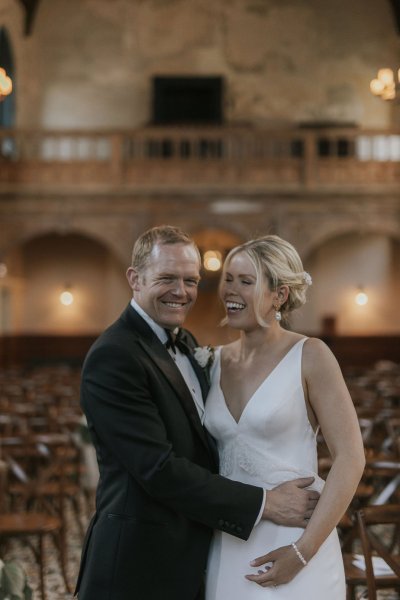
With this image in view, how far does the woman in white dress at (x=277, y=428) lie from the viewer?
2480mm

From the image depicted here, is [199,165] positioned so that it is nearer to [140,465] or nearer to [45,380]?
[45,380]

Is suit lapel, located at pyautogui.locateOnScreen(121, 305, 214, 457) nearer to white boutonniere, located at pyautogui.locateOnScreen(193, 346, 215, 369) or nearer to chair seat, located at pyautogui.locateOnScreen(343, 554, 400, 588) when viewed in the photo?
white boutonniere, located at pyautogui.locateOnScreen(193, 346, 215, 369)

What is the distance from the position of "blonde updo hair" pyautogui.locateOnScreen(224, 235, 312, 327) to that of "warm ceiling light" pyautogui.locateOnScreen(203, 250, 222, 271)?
15404mm

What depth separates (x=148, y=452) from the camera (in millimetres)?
2412

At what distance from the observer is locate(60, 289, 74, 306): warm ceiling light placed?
19750 millimetres

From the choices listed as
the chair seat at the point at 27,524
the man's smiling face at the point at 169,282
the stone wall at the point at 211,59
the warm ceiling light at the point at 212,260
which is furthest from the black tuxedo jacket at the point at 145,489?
the stone wall at the point at 211,59

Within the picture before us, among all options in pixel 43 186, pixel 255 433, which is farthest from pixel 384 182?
pixel 255 433

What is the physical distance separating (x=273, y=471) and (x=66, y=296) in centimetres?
1750

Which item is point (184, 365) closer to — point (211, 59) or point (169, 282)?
point (169, 282)

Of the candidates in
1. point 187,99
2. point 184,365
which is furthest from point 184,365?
point 187,99

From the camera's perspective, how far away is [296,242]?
17156 mm

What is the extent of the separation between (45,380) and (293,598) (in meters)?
11.8

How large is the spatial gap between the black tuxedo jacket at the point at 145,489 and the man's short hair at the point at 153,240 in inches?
9.0

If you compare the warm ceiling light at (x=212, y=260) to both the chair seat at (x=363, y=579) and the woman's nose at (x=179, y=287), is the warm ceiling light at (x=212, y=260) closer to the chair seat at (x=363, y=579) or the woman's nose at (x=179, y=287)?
the chair seat at (x=363, y=579)
